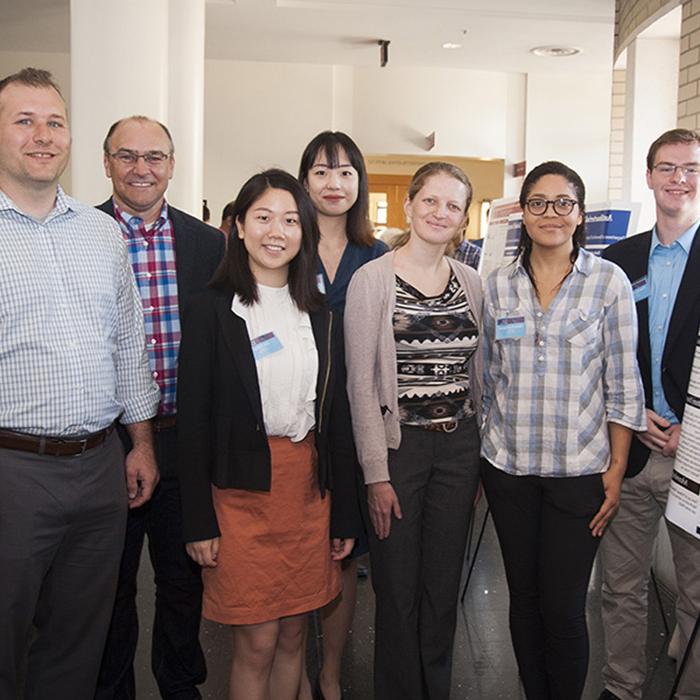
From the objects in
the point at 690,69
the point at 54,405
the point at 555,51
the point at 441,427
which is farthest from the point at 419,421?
the point at 555,51

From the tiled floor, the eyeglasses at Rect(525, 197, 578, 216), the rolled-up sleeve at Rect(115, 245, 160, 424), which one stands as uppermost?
the eyeglasses at Rect(525, 197, 578, 216)

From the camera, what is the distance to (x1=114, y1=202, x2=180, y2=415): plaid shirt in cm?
246

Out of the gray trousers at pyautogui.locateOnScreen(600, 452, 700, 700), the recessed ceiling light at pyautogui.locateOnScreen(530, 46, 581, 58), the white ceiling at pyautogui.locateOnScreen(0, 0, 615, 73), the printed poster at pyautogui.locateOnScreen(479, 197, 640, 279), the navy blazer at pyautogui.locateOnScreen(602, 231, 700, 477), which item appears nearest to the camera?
the navy blazer at pyautogui.locateOnScreen(602, 231, 700, 477)

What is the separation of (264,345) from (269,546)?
0.56 m

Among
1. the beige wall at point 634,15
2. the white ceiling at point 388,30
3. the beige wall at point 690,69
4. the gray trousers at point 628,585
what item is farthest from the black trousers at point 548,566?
the white ceiling at point 388,30

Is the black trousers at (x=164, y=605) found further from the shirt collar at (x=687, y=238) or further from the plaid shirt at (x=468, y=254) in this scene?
the plaid shirt at (x=468, y=254)

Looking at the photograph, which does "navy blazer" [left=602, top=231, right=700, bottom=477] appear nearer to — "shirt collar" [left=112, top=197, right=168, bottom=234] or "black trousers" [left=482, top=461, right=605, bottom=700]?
"black trousers" [left=482, top=461, right=605, bottom=700]

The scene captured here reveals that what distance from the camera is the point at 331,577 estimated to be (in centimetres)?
232

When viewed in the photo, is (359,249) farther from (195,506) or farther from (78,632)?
(78,632)

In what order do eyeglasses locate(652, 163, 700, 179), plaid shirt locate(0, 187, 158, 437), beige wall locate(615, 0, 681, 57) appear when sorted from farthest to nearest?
beige wall locate(615, 0, 681, 57) < eyeglasses locate(652, 163, 700, 179) < plaid shirt locate(0, 187, 158, 437)

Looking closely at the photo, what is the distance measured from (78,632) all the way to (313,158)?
5.44 ft

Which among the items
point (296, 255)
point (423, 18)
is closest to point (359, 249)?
point (296, 255)

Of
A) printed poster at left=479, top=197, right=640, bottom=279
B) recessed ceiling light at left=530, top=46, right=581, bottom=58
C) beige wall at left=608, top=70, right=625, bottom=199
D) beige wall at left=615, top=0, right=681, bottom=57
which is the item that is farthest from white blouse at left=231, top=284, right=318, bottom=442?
recessed ceiling light at left=530, top=46, right=581, bottom=58

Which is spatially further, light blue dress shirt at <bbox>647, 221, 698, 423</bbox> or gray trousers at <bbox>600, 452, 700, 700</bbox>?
gray trousers at <bbox>600, 452, 700, 700</bbox>
